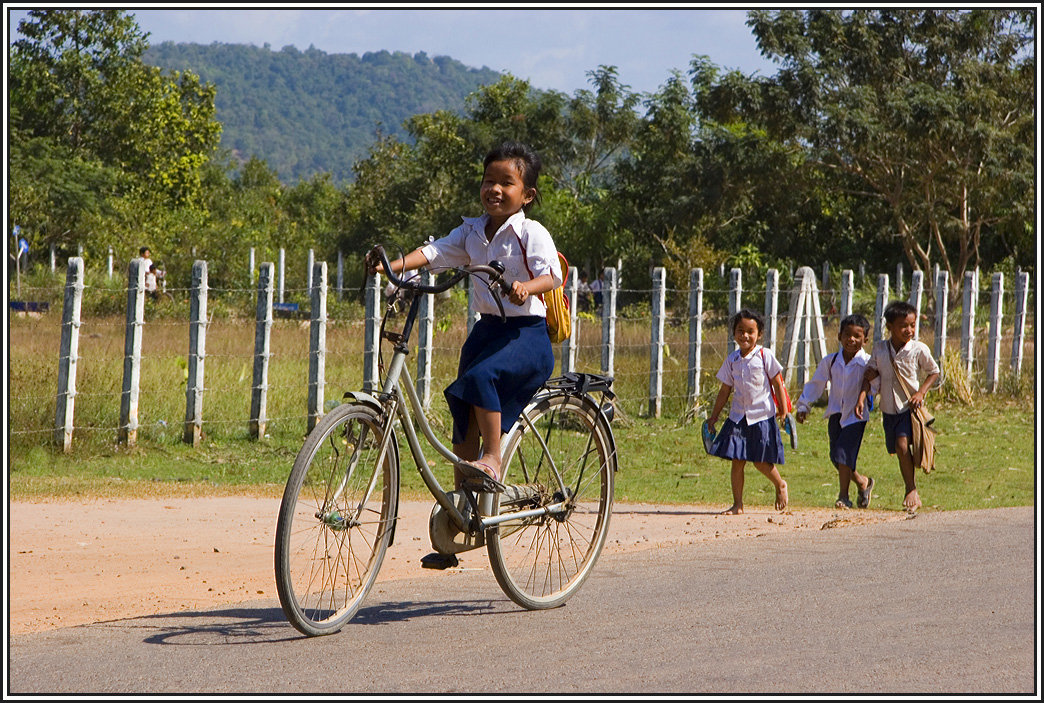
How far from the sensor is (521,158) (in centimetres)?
573

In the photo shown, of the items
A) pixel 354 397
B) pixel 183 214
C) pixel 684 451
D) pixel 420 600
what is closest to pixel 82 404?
pixel 684 451

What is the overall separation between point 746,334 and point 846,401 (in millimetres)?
1058

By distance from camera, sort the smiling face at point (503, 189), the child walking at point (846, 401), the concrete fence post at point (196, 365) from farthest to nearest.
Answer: the concrete fence post at point (196, 365), the child walking at point (846, 401), the smiling face at point (503, 189)

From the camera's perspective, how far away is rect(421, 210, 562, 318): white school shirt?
5555 millimetres

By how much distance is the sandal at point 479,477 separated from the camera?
5488 mm

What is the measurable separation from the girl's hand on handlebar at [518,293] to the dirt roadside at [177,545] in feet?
6.75

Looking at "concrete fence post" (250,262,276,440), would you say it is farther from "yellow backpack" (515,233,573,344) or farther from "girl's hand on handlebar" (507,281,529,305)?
"girl's hand on handlebar" (507,281,529,305)

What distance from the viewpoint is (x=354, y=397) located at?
16.7 ft

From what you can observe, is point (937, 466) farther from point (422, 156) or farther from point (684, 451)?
point (422, 156)

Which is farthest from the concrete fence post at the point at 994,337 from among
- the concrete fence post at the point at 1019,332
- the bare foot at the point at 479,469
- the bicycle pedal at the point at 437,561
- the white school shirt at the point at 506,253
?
the bicycle pedal at the point at 437,561

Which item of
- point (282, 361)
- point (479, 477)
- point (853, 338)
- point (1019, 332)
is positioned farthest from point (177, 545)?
point (1019, 332)

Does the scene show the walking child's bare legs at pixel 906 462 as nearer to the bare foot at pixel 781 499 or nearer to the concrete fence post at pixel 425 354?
the bare foot at pixel 781 499

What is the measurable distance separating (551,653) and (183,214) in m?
48.8

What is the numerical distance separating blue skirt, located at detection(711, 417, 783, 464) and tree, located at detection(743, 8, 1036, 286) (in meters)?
25.6
